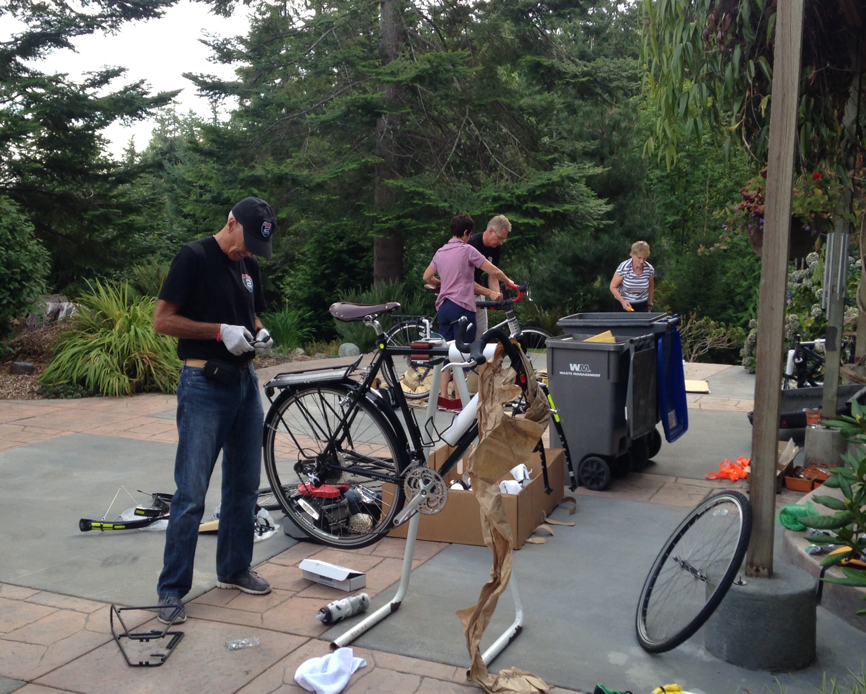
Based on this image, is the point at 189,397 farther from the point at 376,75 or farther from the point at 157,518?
the point at 376,75

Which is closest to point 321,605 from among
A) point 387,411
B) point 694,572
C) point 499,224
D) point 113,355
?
point 387,411

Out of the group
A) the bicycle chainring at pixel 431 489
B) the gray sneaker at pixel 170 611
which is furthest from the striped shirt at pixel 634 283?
the gray sneaker at pixel 170 611

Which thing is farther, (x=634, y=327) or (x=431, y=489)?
(x=634, y=327)

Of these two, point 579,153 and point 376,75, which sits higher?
point 376,75

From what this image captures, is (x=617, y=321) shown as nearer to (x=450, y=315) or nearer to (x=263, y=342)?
(x=450, y=315)

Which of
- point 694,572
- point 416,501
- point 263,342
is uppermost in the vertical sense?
point 263,342

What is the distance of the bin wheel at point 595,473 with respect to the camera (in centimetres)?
547

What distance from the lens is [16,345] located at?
428 inches

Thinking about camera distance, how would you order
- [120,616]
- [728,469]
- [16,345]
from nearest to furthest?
1. [120,616]
2. [728,469]
3. [16,345]

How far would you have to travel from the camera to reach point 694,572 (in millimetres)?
3271

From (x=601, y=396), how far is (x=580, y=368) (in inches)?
9.5

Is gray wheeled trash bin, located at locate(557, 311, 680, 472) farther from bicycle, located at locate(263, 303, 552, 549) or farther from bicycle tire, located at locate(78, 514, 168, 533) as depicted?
bicycle tire, located at locate(78, 514, 168, 533)

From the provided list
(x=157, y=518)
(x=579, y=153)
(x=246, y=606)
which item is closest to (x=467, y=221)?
(x=157, y=518)

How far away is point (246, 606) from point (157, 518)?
1.32 meters
